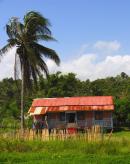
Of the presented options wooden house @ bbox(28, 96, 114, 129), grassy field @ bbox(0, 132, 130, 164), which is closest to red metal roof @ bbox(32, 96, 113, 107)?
wooden house @ bbox(28, 96, 114, 129)

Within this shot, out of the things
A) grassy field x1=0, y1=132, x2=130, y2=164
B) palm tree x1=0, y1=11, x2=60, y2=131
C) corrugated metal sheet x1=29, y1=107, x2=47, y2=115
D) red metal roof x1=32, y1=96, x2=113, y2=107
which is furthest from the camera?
red metal roof x1=32, y1=96, x2=113, y2=107

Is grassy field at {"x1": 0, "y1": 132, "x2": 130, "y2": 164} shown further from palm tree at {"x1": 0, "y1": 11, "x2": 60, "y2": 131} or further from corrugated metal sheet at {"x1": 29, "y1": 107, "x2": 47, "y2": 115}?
corrugated metal sheet at {"x1": 29, "y1": 107, "x2": 47, "y2": 115}

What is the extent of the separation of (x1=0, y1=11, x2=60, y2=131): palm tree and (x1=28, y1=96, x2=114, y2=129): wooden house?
10.1 meters

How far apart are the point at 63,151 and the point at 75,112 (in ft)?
78.5

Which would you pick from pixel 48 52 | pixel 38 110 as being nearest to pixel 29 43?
pixel 48 52

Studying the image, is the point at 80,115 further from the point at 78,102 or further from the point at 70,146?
the point at 70,146

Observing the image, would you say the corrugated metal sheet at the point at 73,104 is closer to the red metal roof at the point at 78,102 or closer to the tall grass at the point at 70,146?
the red metal roof at the point at 78,102

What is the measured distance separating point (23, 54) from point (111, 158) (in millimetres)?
18745

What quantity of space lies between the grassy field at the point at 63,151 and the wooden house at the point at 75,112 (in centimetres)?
2124

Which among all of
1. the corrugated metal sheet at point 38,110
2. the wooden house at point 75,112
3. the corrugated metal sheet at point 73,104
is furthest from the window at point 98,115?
the corrugated metal sheet at point 38,110

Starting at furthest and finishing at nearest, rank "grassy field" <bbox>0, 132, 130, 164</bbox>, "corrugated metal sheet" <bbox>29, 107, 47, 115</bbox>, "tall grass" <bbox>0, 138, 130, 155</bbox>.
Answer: "corrugated metal sheet" <bbox>29, 107, 47, 115</bbox> < "tall grass" <bbox>0, 138, 130, 155</bbox> < "grassy field" <bbox>0, 132, 130, 164</bbox>

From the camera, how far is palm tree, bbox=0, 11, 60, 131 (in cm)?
3331

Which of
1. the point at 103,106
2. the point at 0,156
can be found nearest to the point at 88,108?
the point at 103,106

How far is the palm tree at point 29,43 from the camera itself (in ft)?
109
